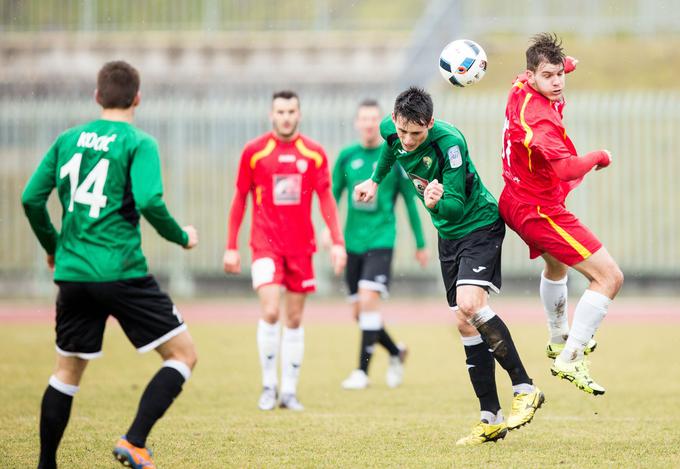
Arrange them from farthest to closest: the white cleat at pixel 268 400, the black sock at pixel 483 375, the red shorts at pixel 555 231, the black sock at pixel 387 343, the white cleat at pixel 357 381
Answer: the black sock at pixel 387 343 < the white cleat at pixel 357 381 < the white cleat at pixel 268 400 < the black sock at pixel 483 375 < the red shorts at pixel 555 231

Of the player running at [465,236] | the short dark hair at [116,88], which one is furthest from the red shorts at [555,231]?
the short dark hair at [116,88]

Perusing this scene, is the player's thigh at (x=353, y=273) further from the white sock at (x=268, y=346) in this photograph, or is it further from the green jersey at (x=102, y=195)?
the green jersey at (x=102, y=195)

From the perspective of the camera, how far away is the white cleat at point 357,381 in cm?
1052

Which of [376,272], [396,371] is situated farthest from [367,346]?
[376,272]

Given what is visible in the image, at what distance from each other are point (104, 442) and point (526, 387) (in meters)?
2.95

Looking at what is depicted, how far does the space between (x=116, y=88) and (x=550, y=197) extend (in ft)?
10.1

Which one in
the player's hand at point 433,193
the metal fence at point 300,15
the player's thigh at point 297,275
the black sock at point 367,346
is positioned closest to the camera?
the player's hand at point 433,193

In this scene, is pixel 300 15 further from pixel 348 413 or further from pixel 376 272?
pixel 348 413

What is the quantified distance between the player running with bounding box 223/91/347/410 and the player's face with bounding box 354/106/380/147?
1.48 metres

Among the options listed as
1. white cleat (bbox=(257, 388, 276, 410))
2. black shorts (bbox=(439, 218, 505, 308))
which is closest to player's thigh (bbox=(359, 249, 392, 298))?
white cleat (bbox=(257, 388, 276, 410))

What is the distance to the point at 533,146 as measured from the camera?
7141 mm

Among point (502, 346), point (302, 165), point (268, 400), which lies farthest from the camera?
point (302, 165)

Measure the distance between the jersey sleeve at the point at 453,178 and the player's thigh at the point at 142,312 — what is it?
2010 millimetres

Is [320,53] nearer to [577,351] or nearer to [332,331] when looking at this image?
[332,331]
